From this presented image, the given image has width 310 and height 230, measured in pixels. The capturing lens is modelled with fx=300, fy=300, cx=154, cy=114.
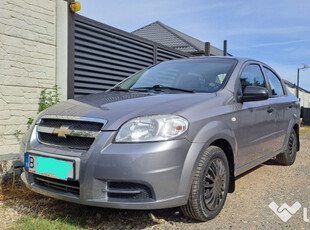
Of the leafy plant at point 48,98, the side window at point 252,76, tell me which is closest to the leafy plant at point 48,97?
the leafy plant at point 48,98

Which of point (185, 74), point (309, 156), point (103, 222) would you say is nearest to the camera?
point (103, 222)

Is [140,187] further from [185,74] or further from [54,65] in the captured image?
[54,65]

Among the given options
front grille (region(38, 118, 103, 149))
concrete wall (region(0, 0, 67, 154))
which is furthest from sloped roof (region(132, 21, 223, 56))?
front grille (region(38, 118, 103, 149))

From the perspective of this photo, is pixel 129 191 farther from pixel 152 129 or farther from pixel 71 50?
pixel 71 50

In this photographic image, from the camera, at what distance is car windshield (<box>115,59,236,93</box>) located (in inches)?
125

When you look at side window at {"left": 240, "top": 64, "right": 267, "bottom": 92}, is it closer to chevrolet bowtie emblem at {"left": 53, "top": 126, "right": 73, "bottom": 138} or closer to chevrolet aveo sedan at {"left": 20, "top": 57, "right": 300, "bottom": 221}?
chevrolet aveo sedan at {"left": 20, "top": 57, "right": 300, "bottom": 221}

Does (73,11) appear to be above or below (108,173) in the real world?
above

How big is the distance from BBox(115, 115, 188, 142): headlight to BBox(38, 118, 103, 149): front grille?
8.5 inches

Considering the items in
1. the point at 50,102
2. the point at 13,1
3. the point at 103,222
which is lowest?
the point at 103,222

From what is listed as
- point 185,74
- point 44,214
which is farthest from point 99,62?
point 44,214

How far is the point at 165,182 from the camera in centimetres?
220

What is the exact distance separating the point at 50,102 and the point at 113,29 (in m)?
2.15

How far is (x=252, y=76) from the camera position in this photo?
12.3 feet

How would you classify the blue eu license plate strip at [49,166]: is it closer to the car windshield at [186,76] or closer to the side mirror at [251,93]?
the car windshield at [186,76]
